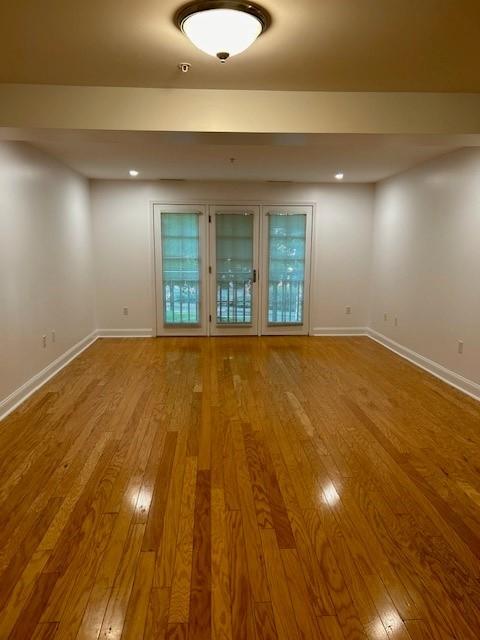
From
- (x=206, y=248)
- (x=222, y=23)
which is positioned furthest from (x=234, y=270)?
(x=222, y=23)

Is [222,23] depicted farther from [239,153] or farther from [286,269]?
[286,269]

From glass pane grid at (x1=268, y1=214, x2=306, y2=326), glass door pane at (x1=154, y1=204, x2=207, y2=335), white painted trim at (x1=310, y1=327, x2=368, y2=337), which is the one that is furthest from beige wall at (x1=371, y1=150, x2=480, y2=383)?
glass door pane at (x1=154, y1=204, x2=207, y2=335)

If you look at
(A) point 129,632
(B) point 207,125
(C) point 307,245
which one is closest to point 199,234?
(C) point 307,245

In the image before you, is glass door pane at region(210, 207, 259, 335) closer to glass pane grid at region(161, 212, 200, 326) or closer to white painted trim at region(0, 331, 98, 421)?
glass pane grid at region(161, 212, 200, 326)

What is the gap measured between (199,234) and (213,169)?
1.20 m

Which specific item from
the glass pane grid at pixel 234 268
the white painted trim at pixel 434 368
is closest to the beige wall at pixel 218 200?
→ the glass pane grid at pixel 234 268

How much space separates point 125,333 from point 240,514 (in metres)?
4.51

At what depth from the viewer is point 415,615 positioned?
147 centimetres

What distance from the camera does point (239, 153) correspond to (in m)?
4.12

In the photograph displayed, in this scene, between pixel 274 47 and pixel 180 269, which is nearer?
pixel 274 47

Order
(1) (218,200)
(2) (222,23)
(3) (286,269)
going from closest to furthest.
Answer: (2) (222,23)
(1) (218,200)
(3) (286,269)

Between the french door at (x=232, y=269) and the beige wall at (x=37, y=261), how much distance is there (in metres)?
1.28

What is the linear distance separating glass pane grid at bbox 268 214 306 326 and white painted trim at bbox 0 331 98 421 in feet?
9.52

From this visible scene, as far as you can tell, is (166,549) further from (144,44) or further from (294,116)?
(294,116)
